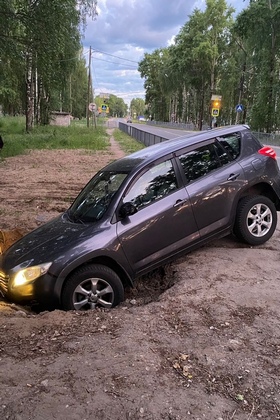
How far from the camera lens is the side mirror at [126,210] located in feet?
14.2

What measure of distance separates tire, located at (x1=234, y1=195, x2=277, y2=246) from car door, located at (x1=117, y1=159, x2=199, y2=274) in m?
0.83

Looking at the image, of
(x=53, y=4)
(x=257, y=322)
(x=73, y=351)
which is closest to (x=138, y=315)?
(x=73, y=351)

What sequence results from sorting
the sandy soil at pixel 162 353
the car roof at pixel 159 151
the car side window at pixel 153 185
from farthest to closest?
the car roof at pixel 159 151, the car side window at pixel 153 185, the sandy soil at pixel 162 353

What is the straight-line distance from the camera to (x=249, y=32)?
3481 cm

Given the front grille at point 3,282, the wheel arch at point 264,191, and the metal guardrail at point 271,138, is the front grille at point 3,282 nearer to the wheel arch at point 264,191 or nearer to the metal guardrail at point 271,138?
the wheel arch at point 264,191

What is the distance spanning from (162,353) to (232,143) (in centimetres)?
345

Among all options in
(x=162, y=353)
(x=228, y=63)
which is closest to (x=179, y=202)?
(x=162, y=353)

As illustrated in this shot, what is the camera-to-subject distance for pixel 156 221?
4508mm

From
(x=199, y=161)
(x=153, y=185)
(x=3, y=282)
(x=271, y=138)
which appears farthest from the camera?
(x=271, y=138)

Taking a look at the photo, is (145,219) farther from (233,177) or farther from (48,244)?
(233,177)

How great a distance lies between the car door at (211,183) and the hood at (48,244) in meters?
1.40

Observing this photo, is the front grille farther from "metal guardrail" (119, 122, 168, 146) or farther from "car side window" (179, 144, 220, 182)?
"metal guardrail" (119, 122, 168, 146)

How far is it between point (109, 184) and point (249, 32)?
116ft

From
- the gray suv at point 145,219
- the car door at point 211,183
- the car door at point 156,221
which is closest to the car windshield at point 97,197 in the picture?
the gray suv at point 145,219
